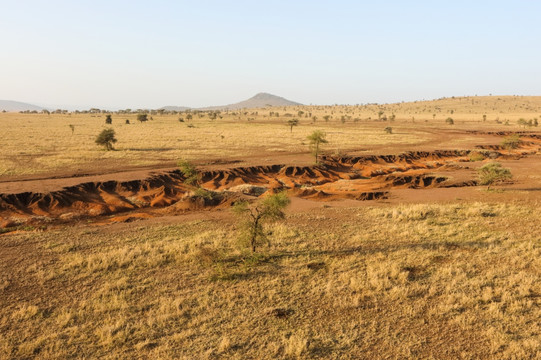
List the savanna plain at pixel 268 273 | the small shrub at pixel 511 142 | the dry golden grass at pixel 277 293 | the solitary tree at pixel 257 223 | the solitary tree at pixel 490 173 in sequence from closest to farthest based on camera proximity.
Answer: the dry golden grass at pixel 277 293 → the savanna plain at pixel 268 273 → the solitary tree at pixel 257 223 → the solitary tree at pixel 490 173 → the small shrub at pixel 511 142

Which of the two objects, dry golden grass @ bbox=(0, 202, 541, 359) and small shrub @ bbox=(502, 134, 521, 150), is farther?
small shrub @ bbox=(502, 134, 521, 150)

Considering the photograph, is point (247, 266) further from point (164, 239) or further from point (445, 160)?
point (445, 160)

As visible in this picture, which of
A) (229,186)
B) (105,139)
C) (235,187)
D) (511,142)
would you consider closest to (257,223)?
(235,187)

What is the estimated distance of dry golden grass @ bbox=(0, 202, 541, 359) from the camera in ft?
26.8

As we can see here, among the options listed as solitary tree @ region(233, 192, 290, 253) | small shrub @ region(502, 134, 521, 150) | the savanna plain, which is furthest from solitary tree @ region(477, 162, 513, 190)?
small shrub @ region(502, 134, 521, 150)

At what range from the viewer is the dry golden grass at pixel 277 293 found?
816 centimetres

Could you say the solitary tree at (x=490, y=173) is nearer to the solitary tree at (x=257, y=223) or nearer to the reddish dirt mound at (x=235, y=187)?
the reddish dirt mound at (x=235, y=187)

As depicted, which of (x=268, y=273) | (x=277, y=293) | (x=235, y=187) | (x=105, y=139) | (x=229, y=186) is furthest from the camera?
(x=105, y=139)

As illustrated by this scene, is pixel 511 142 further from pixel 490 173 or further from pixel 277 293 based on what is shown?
pixel 277 293

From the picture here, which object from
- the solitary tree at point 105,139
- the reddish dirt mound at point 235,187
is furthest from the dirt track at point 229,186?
the solitary tree at point 105,139

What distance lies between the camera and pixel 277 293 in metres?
10.6

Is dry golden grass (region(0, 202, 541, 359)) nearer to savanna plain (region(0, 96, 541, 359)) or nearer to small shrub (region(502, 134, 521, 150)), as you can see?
savanna plain (region(0, 96, 541, 359))

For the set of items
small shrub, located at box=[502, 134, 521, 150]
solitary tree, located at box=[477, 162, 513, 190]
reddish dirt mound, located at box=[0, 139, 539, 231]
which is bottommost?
reddish dirt mound, located at box=[0, 139, 539, 231]

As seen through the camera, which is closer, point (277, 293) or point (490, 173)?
point (277, 293)
